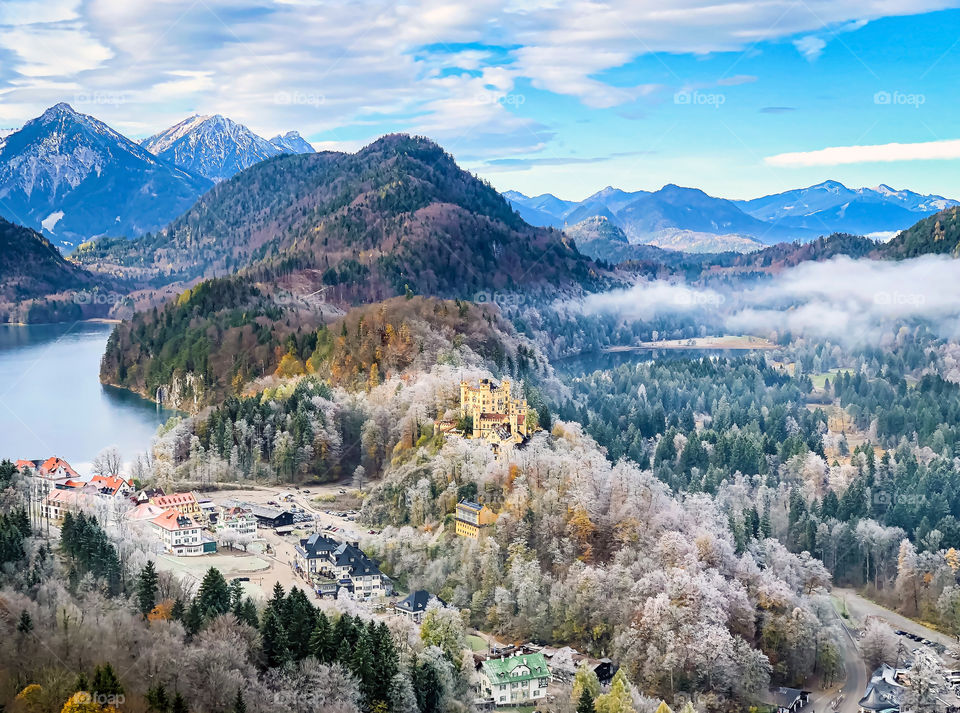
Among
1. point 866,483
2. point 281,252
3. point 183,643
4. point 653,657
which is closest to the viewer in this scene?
point 183,643

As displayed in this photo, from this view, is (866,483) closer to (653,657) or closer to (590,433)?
(590,433)

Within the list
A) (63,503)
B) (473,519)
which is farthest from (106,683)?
(473,519)

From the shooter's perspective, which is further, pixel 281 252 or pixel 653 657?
pixel 281 252

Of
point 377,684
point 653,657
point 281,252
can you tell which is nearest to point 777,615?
point 653,657

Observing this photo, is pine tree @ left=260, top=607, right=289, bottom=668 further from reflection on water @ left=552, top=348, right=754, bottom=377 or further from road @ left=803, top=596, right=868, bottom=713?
reflection on water @ left=552, top=348, right=754, bottom=377

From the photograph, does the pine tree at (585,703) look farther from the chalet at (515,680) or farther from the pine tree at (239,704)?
the pine tree at (239,704)

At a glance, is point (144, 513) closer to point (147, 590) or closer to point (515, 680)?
point (147, 590)

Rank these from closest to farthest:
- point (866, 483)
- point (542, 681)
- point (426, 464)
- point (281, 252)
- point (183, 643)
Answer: point (183, 643), point (542, 681), point (426, 464), point (866, 483), point (281, 252)

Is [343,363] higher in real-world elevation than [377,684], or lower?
higher
